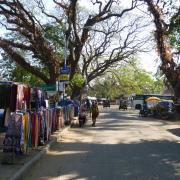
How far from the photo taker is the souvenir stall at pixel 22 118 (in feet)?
42.4

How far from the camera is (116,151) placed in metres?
17.7

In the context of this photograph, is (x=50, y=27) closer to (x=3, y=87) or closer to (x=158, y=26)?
(x=158, y=26)

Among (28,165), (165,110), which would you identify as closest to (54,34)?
(165,110)

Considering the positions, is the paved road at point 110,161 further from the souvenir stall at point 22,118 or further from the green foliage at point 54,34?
the green foliage at point 54,34

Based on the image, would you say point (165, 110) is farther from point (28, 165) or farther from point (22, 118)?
point (28, 165)

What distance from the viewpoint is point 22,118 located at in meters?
13.1

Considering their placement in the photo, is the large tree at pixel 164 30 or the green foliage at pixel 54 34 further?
the green foliage at pixel 54 34

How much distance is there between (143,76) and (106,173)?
210 feet

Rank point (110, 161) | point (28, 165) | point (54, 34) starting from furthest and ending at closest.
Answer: point (54, 34) → point (110, 161) → point (28, 165)

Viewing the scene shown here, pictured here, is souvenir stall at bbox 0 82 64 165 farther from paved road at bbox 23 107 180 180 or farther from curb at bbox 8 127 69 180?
paved road at bbox 23 107 180 180

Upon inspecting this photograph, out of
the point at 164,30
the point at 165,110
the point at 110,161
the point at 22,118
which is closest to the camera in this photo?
the point at 22,118

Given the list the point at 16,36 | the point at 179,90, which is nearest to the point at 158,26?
the point at 179,90

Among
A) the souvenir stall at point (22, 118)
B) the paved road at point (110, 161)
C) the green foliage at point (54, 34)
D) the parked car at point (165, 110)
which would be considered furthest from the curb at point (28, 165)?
the parked car at point (165, 110)

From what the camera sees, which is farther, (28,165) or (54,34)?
(54,34)
